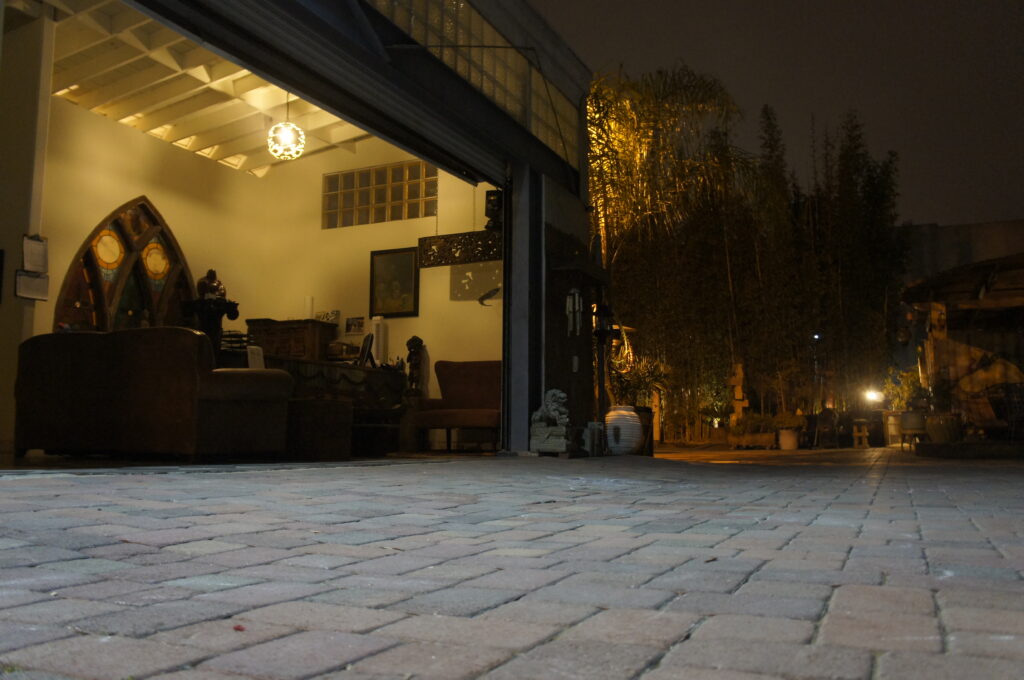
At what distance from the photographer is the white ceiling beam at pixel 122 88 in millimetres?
9883

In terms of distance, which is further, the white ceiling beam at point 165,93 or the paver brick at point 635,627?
the white ceiling beam at point 165,93

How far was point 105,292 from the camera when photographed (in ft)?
33.8

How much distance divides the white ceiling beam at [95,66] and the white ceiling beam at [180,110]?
1128 millimetres

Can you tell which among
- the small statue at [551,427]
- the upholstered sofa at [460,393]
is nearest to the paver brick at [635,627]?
the small statue at [551,427]

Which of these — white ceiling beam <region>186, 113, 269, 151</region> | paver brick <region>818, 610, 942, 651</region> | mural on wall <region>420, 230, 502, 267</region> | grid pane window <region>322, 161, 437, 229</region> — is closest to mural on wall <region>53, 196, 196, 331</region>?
white ceiling beam <region>186, 113, 269, 151</region>

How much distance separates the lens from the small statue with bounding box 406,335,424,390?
10.6 m

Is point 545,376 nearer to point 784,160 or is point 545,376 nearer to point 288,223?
point 288,223

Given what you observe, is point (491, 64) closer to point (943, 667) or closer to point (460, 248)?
point (460, 248)

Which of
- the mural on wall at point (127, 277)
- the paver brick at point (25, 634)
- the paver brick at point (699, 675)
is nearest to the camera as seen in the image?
the paver brick at point (699, 675)

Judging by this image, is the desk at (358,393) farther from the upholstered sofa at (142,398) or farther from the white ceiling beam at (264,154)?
the white ceiling beam at (264,154)

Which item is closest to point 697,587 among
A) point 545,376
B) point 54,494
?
point 54,494

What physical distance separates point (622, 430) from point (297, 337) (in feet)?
14.8

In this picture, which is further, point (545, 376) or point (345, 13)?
point (545, 376)

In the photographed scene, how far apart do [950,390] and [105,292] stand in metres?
10.7
